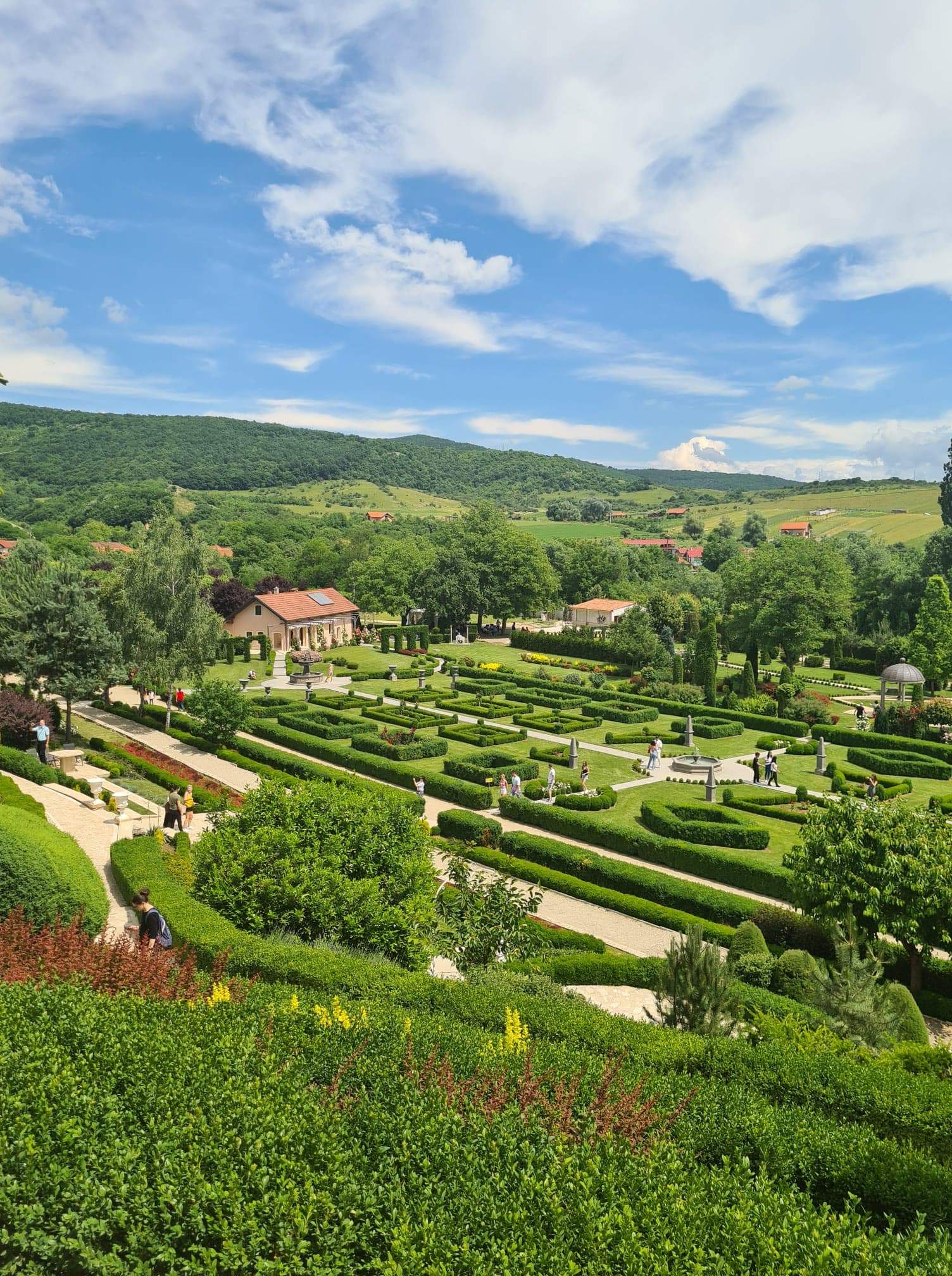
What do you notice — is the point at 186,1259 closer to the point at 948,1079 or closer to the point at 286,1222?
the point at 286,1222

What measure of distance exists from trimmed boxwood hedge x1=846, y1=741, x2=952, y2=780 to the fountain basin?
5.67 metres

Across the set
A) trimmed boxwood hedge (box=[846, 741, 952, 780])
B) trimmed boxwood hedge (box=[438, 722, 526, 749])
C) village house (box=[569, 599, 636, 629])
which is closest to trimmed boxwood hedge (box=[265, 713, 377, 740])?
trimmed boxwood hedge (box=[438, 722, 526, 749])

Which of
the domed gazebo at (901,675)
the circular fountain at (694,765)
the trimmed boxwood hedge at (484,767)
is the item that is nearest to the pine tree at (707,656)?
the domed gazebo at (901,675)

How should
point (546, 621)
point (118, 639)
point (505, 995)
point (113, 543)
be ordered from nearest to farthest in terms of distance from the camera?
point (505, 995), point (118, 639), point (546, 621), point (113, 543)

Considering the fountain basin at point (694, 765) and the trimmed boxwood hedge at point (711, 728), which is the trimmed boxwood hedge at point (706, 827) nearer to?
the fountain basin at point (694, 765)

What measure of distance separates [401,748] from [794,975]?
819 inches

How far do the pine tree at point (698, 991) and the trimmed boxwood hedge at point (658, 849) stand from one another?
8.08 metres

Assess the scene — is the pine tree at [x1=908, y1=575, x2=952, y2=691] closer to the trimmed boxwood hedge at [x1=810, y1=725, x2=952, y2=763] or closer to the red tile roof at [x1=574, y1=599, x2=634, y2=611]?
the trimmed boxwood hedge at [x1=810, y1=725, x2=952, y2=763]

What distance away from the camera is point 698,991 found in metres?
10.9

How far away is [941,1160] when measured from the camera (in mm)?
7359

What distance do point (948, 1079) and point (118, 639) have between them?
29366mm

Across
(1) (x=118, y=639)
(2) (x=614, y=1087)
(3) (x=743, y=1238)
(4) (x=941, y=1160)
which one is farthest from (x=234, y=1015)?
(1) (x=118, y=639)

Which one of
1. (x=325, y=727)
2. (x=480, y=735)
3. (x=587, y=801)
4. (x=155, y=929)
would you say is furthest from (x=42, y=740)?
(x=480, y=735)

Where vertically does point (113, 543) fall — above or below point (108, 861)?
above
